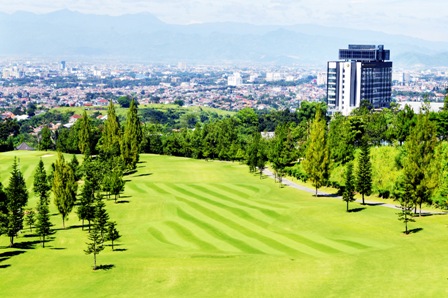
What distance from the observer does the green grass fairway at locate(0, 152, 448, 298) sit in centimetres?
4031

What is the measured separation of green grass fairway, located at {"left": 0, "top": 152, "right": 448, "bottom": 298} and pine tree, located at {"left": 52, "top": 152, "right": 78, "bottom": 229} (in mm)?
2454

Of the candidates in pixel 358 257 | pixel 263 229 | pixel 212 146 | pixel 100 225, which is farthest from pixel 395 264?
pixel 212 146

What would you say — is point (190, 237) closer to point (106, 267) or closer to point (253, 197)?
point (106, 267)

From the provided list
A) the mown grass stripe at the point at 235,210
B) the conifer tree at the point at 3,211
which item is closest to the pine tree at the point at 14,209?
the conifer tree at the point at 3,211

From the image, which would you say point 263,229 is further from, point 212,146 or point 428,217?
point 212,146

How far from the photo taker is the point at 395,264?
45625mm

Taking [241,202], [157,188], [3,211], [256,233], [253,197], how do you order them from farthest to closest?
[157,188] < [253,197] < [241,202] < [3,211] < [256,233]

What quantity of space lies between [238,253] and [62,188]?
22765mm

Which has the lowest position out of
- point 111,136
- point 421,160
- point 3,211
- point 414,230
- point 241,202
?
point 241,202

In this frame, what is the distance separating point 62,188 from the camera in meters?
63.4

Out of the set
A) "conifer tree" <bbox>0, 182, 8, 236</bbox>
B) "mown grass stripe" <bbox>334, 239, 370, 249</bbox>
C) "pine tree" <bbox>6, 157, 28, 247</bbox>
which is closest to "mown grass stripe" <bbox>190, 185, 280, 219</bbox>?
"mown grass stripe" <bbox>334, 239, 370, 249</bbox>

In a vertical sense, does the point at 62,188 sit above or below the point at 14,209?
above

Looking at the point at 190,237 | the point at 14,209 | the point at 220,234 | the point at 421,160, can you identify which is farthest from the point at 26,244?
the point at 421,160

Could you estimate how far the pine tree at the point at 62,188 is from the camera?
208ft
